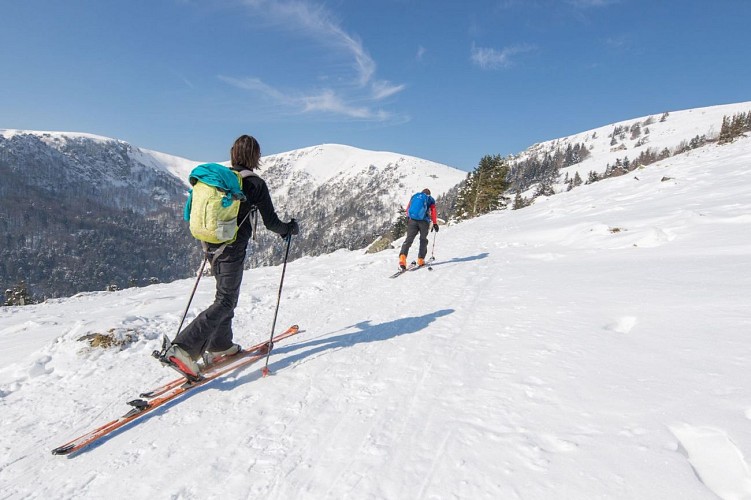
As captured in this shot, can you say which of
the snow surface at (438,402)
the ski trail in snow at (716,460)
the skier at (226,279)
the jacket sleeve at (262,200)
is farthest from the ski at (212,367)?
the ski trail in snow at (716,460)

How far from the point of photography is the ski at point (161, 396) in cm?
327

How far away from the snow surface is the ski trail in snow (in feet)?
0.04

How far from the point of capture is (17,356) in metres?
5.75

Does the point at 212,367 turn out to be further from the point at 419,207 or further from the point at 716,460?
the point at 419,207

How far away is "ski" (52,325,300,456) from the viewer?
3.27m

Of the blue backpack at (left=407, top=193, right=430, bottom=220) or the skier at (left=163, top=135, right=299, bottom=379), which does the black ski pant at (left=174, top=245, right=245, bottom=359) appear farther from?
the blue backpack at (left=407, top=193, right=430, bottom=220)

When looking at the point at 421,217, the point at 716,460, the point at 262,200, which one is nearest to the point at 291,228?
the point at 262,200

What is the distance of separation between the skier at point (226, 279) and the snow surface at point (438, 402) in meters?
0.46

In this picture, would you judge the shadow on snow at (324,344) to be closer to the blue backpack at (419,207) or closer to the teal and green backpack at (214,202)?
the teal and green backpack at (214,202)

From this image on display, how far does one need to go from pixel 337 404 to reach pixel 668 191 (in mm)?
21900

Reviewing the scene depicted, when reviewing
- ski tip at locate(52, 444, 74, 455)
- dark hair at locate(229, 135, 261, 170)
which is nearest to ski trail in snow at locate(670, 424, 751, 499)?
ski tip at locate(52, 444, 74, 455)

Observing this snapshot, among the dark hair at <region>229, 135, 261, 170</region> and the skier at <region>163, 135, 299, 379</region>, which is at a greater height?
the dark hair at <region>229, 135, 261, 170</region>

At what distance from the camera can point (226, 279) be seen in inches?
178

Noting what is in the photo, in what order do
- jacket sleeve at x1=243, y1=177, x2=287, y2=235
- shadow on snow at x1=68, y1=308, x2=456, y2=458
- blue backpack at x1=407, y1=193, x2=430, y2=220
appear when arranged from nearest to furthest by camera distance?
shadow on snow at x1=68, y1=308, x2=456, y2=458, jacket sleeve at x1=243, y1=177, x2=287, y2=235, blue backpack at x1=407, y1=193, x2=430, y2=220
